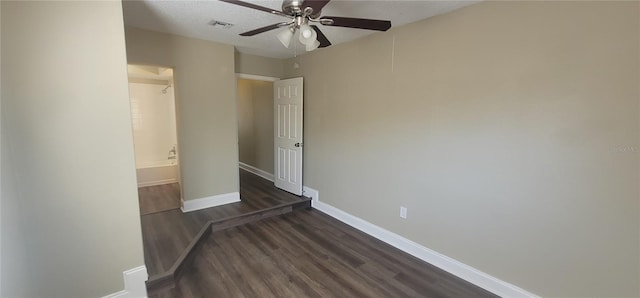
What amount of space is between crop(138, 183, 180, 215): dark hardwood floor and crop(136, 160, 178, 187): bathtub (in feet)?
0.52

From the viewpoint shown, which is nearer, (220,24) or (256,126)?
(220,24)

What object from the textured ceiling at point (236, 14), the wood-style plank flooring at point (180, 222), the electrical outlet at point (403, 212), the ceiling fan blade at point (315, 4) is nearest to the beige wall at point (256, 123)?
the wood-style plank flooring at point (180, 222)

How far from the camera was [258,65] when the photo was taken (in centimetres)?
435

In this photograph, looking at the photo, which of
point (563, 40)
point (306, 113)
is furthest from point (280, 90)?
point (563, 40)

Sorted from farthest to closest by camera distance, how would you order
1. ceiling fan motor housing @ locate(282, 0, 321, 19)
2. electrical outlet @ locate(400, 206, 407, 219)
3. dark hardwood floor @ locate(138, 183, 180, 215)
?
dark hardwood floor @ locate(138, 183, 180, 215), electrical outlet @ locate(400, 206, 407, 219), ceiling fan motor housing @ locate(282, 0, 321, 19)

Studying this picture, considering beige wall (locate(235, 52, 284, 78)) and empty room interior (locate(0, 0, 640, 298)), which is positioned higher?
beige wall (locate(235, 52, 284, 78))

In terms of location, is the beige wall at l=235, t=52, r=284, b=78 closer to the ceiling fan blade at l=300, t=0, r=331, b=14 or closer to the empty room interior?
the empty room interior

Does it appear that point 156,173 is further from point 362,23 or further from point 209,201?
point 362,23

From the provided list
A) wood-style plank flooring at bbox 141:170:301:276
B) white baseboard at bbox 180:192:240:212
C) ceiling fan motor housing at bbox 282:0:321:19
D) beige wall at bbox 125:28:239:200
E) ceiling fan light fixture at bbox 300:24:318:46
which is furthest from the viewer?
white baseboard at bbox 180:192:240:212

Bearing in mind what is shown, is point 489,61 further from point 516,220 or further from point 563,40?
point 516,220

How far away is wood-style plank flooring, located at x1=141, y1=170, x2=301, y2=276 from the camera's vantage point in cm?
250

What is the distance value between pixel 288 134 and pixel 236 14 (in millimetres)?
2225

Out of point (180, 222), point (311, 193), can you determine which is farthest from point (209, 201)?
point (311, 193)

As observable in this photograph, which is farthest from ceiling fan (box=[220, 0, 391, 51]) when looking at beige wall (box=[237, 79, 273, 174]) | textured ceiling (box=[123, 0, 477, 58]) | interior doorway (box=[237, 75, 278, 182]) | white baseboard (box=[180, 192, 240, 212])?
beige wall (box=[237, 79, 273, 174])
